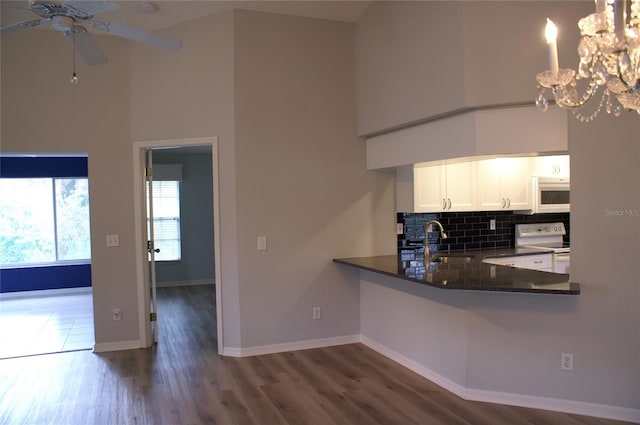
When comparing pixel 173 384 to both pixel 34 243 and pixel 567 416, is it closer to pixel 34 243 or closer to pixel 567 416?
pixel 567 416

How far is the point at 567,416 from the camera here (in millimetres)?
3088

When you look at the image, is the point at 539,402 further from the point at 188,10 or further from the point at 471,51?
the point at 188,10

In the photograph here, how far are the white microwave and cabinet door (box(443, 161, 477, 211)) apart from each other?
0.84m

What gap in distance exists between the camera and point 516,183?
5238 millimetres

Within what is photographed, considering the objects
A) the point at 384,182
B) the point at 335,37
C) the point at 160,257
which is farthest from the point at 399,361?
the point at 160,257

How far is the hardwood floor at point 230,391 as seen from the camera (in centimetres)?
315

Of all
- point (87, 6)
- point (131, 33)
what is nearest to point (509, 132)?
point (131, 33)

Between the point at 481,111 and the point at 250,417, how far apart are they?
2651 mm

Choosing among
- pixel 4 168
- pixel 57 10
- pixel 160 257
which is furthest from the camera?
pixel 160 257

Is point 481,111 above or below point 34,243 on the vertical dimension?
above

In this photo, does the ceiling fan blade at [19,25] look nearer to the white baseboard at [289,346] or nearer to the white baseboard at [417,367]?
the white baseboard at [289,346]

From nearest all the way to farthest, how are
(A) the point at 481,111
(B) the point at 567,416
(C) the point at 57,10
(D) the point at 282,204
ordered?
(C) the point at 57,10
(B) the point at 567,416
(A) the point at 481,111
(D) the point at 282,204

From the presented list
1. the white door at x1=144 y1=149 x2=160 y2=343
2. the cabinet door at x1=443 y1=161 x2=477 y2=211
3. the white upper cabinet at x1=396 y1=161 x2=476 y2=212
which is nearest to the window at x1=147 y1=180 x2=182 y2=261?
the white door at x1=144 y1=149 x2=160 y2=343

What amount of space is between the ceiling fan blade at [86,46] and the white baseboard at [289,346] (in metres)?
2.77
